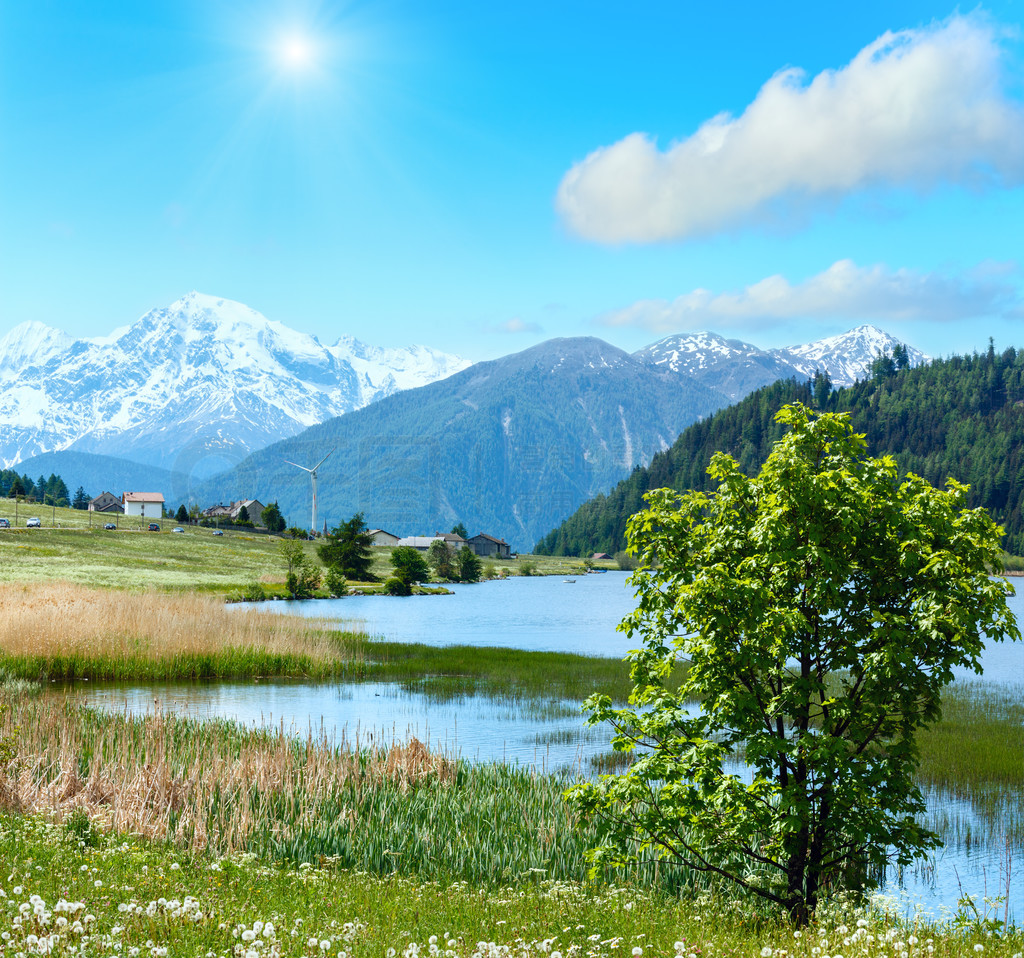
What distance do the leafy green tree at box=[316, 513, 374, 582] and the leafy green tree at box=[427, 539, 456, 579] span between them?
1265 inches

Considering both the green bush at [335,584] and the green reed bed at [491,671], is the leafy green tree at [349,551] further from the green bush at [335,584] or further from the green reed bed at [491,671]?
the green reed bed at [491,671]

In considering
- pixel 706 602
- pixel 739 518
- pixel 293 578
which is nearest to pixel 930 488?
pixel 739 518

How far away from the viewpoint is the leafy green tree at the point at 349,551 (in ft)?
433

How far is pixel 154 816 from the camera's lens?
621 inches

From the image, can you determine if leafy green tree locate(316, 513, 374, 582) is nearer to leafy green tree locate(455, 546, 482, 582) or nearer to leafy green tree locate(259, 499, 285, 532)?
leafy green tree locate(455, 546, 482, 582)

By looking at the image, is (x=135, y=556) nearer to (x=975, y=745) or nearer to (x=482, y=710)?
(x=482, y=710)

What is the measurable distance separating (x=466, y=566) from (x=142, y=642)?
422ft

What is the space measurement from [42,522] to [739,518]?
14101 centimetres

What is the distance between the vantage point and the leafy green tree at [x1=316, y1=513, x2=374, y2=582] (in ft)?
433

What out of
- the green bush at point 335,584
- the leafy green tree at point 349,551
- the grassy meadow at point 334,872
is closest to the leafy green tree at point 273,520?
the leafy green tree at point 349,551

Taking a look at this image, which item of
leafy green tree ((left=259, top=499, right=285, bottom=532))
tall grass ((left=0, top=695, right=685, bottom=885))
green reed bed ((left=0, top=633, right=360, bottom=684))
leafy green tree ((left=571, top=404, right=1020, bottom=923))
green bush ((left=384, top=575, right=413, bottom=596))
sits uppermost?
leafy green tree ((left=259, top=499, right=285, bottom=532))

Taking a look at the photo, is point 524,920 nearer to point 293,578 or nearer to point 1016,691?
point 1016,691

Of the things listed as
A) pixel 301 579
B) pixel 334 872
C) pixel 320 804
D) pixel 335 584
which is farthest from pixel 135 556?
pixel 334 872

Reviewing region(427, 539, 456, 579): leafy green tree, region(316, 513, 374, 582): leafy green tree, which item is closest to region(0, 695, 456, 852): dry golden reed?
region(316, 513, 374, 582): leafy green tree
